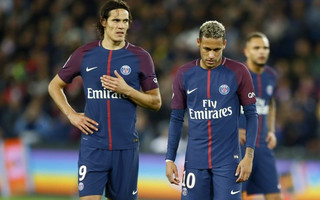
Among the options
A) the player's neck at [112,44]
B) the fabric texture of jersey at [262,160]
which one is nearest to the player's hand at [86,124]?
the player's neck at [112,44]

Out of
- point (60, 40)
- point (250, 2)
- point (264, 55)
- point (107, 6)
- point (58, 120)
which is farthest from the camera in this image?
point (60, 40)

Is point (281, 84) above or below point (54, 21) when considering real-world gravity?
below

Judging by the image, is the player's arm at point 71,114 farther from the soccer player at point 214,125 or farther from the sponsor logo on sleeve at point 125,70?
the soccer player at point 214,125

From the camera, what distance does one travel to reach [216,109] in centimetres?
627

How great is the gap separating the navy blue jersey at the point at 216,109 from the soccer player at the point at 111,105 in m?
0.61

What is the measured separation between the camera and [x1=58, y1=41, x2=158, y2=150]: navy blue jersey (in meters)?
6.67

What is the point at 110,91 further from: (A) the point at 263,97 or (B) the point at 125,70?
(A) the point at 263,97

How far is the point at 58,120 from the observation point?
13.7 metres

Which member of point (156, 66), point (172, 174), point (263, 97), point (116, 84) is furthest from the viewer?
point (156, 66)

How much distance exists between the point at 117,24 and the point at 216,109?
1.28 m

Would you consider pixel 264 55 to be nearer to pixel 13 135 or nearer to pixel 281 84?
pixel 281 84

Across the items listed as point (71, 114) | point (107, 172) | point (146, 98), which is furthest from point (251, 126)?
point (71, 114)

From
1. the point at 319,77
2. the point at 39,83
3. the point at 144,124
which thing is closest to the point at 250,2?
the point at 319,77

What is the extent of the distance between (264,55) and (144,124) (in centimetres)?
475
